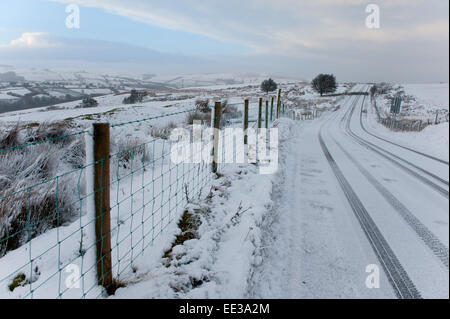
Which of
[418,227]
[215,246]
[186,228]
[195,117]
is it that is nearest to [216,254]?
[215,246]

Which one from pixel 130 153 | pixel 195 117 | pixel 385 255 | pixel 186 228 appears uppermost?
pixel 195 117

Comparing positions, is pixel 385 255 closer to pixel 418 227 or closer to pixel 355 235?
pixel 355 235

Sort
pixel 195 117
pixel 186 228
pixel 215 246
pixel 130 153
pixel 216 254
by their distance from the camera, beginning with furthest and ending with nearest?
pixel 195 117 → pixel 130 153 → pixel 186 228 → pixel 215 246 → pixel 216 254

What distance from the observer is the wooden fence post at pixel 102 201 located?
7.75 feet

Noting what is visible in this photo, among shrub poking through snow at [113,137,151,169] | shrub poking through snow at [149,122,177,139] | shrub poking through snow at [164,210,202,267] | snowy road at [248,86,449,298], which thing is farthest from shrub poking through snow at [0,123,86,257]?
shrub poking through snow at [149,122,177,139]

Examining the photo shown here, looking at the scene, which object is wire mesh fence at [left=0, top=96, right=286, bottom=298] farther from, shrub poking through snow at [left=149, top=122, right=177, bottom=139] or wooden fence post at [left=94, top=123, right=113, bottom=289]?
shrub poking through snow at [left=149, top=122, right=177, bottom=139]

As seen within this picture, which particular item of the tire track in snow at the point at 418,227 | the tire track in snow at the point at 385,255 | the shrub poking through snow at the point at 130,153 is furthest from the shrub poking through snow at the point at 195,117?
the tire track in snow at the point at 385,255

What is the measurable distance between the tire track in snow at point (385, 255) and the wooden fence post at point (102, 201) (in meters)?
2.69

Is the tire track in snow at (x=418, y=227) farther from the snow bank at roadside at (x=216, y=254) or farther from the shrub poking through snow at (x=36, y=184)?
the shrub poking through snow at (x=36, y=184)

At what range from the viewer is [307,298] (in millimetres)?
2701

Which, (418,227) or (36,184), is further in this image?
(418,227)

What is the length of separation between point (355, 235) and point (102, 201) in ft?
10.2

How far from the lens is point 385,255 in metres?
3.35
